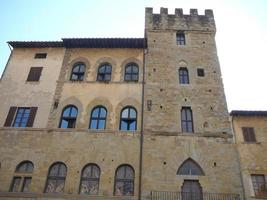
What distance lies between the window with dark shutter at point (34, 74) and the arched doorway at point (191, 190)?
10874mm

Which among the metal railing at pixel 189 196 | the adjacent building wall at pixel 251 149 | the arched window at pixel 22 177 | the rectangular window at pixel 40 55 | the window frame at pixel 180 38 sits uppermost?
the window frame at pixel 180 38

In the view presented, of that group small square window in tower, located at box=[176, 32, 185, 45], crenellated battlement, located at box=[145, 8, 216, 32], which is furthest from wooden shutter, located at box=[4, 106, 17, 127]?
small square window in tower, located at box=[176, 32, 185, 45]

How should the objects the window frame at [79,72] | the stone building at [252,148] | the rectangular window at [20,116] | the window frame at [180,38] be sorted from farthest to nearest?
the window frame at [180,38], the window frame at [79,72], the stone building at [252,148], the rectangular window at [20,116]

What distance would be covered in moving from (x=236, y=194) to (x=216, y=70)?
7633mm

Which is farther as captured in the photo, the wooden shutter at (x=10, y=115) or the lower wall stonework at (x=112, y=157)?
the wooden shutter at (x=10, y=115)

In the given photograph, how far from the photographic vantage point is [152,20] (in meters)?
19.3

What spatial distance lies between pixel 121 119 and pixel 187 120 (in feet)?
12.3

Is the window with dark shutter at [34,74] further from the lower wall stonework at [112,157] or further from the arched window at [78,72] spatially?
the lower wall stonework at [112,157]

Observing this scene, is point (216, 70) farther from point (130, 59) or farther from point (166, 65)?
point (130, 59)

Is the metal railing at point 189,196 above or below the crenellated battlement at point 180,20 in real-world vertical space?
below

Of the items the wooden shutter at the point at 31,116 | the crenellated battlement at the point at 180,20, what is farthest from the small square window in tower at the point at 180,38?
the wooden shutter at the point at 31,116

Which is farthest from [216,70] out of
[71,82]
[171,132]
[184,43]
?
[71,82]

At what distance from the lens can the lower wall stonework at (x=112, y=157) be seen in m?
13.0

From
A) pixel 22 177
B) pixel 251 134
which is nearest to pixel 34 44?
pixel 22 177
